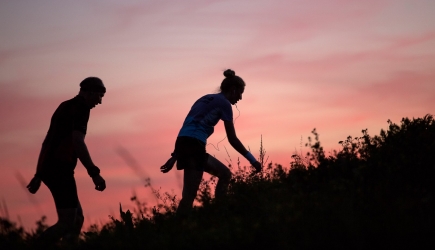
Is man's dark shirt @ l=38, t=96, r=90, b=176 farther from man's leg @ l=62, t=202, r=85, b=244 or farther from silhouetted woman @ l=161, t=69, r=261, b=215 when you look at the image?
silhouetted woman @ l=161, t=69, r=261, b=215

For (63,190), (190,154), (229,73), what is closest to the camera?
(63,190)

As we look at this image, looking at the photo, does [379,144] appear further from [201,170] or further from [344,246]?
[344,246]

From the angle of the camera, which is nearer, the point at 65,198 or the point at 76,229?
the point at 65,198

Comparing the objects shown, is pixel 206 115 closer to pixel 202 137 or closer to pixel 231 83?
pixel 202 137

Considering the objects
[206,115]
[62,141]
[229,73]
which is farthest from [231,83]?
[62,141]

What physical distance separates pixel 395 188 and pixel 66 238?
4.42 meters

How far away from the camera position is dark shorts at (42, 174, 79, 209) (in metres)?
8.16

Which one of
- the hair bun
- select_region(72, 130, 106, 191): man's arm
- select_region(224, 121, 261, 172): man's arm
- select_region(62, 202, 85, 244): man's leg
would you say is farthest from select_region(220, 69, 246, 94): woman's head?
select_region(62, 202, 85, 244): man's leg

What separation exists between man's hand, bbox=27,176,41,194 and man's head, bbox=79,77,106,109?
117cm

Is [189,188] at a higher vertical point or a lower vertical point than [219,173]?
lower

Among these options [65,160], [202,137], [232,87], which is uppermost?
[232,87]

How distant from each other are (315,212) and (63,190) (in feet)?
10.3

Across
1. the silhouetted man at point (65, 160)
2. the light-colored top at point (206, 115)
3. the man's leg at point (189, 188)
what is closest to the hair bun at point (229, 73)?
the light-colored top at point (206, 115)

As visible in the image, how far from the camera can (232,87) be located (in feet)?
33.3
